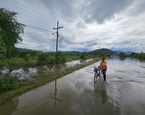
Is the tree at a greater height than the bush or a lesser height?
greater

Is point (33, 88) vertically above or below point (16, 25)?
below

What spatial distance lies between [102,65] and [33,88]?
210 inches

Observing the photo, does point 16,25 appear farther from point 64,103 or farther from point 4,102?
point 64,103

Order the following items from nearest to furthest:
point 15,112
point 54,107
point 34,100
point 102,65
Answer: point 15,112 < point 54,107 < point 34,100 < point 102,65

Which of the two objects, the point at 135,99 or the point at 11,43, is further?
the point at 11,43

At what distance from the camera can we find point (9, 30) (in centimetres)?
746

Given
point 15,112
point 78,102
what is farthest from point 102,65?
point 15,112

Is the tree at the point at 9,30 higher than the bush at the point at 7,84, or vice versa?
the tree at the point at 9,30

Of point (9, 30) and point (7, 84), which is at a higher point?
point (9, 30)

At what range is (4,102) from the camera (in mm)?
5223

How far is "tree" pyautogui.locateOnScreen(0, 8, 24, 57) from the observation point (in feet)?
22.7

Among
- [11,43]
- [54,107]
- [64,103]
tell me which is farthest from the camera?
[11,43]

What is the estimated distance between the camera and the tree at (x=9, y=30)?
691cm

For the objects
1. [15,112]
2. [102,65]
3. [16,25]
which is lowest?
[15,112]
